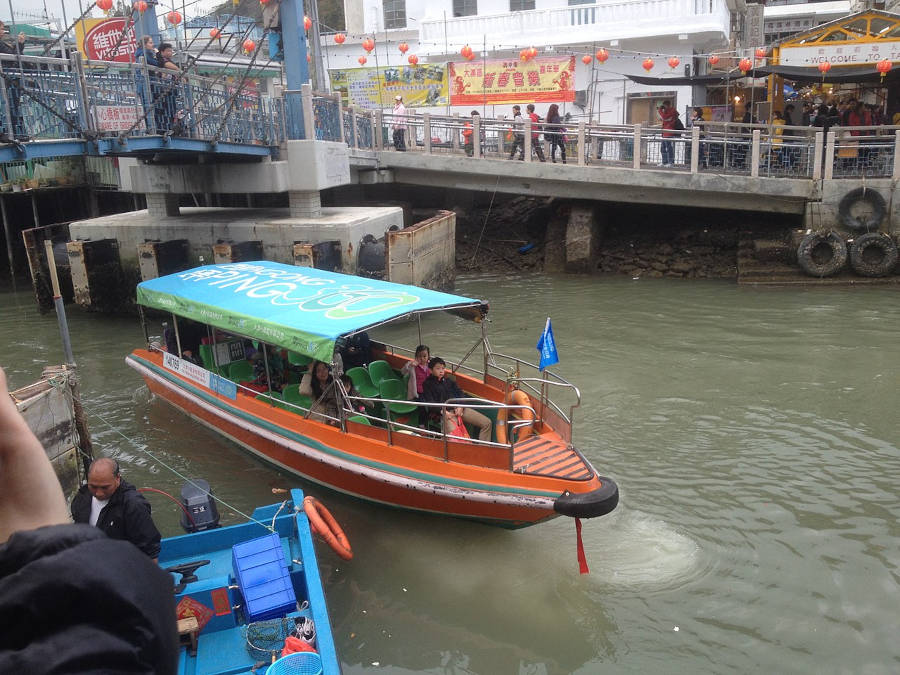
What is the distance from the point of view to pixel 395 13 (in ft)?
91.9

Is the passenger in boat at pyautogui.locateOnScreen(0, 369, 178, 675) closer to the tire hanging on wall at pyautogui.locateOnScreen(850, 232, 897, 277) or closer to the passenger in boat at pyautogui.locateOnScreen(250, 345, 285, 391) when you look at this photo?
the passenger in boat at pyautogui.locateOnScreen(250, 345, 285, 391)

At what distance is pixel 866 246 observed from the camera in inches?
672

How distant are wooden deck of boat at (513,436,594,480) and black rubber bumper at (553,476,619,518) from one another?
0.24 m

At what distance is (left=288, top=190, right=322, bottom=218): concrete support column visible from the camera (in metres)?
17.4

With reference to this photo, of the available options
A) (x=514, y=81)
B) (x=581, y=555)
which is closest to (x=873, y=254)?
(x=514, y=81)

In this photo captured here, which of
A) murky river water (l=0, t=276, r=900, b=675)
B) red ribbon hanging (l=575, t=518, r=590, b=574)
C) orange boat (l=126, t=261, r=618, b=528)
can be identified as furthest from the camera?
orange boat (l=126, t=261, r=618, b=528)

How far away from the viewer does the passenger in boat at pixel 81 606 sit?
950mm

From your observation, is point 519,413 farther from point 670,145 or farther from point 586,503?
point 670,145

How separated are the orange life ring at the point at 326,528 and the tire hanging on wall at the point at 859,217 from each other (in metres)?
15.2

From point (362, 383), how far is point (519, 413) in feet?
7.34

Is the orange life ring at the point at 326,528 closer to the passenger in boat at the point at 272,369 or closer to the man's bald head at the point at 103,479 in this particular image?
the man's bald head at the point at 103,479

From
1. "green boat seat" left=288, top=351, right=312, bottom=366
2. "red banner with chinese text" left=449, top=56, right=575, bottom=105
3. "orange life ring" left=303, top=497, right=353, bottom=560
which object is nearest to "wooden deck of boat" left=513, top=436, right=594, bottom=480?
"orange life ring" left=303, top=497, right=353, bottom=560

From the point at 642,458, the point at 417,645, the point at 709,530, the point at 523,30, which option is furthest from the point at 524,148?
the point at 417,645

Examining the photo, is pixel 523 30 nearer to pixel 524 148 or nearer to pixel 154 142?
pixel 524 148
